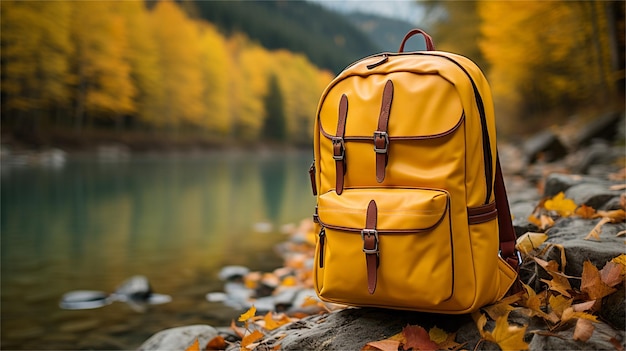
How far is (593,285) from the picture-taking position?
5.22 feet

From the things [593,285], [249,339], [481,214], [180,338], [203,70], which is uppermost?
[203,70]

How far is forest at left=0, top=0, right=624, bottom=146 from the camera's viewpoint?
1245cm

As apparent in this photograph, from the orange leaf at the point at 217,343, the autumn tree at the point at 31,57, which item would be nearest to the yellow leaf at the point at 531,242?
the orange leaf at the point at 217,343

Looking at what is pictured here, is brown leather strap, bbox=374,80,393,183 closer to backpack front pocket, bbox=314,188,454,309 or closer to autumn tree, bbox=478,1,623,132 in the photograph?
backpack front pocket, bbox=314,188,454,309

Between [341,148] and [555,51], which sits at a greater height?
[555,51]

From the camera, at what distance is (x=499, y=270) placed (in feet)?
5.71

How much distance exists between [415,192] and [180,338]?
58.0 inches

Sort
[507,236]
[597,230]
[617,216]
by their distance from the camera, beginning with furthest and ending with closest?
1. [617,216]
2. [597,230]
3. [507,236]

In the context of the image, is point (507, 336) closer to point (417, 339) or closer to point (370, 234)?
point (417, 339)

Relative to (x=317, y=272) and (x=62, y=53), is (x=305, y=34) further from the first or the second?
(x=317, y=272)

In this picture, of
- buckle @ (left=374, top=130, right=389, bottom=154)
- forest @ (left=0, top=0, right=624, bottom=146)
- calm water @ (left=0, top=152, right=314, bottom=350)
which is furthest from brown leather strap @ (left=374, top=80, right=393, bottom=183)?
forest @ (left=0, top=0, right=624, bottom=146)

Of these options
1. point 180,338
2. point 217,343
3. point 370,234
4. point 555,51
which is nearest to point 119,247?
point 180,338

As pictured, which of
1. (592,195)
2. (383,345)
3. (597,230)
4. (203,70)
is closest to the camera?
(383,345)

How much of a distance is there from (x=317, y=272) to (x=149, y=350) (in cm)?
114
